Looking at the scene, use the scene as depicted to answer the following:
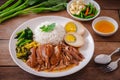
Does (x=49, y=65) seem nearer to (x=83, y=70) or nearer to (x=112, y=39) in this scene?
(x=83, y=70)

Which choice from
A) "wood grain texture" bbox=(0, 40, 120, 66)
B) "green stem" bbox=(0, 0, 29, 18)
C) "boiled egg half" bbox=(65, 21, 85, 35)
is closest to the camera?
"wood grain texture" bbox=(0, 40, 120, 66)

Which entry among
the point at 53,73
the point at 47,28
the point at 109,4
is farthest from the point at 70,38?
the point at 109,4

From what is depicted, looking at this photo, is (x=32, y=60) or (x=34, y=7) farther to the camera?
(x=34, y=7)

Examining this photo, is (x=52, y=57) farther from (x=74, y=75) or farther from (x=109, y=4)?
(x=109, y=4)

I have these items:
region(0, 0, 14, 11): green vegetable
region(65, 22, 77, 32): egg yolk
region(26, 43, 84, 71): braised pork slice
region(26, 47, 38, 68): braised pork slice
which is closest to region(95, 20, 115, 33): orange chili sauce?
region(65, 22, 77, 32): egg yolk

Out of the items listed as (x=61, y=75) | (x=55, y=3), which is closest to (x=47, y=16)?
(x=55, y=3)

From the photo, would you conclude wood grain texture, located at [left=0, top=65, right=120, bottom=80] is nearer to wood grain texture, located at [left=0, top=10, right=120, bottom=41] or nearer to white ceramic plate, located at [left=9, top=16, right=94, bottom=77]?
white ceramic plate, located at [left=9, top=16, right=94, bottom=77]

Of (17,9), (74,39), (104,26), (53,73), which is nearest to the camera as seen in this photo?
(53,73)

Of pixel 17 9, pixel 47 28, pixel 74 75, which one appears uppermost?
pixel 17 9

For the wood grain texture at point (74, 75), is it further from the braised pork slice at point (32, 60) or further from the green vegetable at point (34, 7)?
the green vegetable at point (34, 7)
